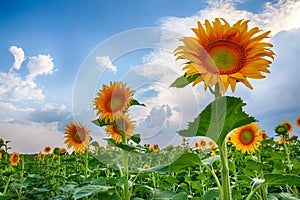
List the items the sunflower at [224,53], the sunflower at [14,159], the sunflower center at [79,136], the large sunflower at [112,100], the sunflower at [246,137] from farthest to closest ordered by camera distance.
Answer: the sunflower at [14,159] → the sunflower center at [79,136] → the sunflower at [246,137] → the large sunflower at [112,100] → the sunflower at [224,53]

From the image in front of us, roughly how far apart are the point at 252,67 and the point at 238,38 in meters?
0.15

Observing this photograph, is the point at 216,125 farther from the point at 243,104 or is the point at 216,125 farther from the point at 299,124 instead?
the point at 299,124

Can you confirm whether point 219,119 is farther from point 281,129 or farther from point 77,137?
point 281,129

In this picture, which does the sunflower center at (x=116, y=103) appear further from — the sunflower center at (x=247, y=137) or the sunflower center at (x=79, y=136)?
the sunflower center at (x=247, y=137)

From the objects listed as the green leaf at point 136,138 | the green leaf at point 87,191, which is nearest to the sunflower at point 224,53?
the green leaf at point 87,191

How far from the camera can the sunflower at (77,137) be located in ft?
11.2

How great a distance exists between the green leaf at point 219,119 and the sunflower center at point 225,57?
130mm

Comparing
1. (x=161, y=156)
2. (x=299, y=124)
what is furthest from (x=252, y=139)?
(x=161, y=156)

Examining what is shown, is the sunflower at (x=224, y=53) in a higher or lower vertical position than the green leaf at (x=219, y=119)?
higher

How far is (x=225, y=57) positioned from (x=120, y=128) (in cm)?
136

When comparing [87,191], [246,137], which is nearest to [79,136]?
[87,191]

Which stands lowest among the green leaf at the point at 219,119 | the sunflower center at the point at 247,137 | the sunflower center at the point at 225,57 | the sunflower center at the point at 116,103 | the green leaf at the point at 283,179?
the green leaf at the point at 283,179

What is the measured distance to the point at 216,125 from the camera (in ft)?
4.25

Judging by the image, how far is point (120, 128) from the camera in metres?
2.48
